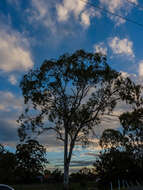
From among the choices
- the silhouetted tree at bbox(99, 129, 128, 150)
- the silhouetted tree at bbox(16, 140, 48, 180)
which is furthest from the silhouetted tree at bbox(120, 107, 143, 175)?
the silhouetted tree at bbox(16, 140, 48, 180)

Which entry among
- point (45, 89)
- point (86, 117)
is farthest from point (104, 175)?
point (45, 89)

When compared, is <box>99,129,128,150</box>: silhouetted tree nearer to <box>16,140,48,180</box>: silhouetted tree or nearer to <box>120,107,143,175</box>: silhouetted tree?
<box>120,107,143,175</box>: silhouetted tree

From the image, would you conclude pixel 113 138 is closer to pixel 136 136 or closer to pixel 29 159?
pixel 136 136

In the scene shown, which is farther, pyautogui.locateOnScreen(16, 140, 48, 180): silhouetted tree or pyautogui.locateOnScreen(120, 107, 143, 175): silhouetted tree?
pyautogui.locateOnScreen(16, 140, 48, 180): silhouetted tree

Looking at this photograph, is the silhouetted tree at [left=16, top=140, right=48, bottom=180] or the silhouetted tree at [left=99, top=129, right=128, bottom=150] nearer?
the silhouetted tree at [left=99, top=129, right=128, bottom=150]

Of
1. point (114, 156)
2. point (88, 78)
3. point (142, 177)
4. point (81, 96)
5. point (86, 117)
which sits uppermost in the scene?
point (88, 78)

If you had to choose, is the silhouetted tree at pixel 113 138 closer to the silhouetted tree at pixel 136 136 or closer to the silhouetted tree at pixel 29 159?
the silhouetted tree at pixel 136 136

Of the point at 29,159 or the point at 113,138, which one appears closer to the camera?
the point at 113,138

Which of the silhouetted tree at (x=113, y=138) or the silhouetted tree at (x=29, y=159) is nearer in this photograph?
the silhouetted tree at (x=113, y=138)

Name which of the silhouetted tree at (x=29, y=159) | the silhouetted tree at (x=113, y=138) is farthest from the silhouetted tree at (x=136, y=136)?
the silhouetted tree at (x=29, y=159)

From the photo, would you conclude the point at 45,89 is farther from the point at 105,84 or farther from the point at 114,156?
the point at 114,156

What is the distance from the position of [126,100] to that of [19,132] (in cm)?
1391

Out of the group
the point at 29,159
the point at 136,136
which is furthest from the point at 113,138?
the point at 29,159

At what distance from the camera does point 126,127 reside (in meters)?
50.0
